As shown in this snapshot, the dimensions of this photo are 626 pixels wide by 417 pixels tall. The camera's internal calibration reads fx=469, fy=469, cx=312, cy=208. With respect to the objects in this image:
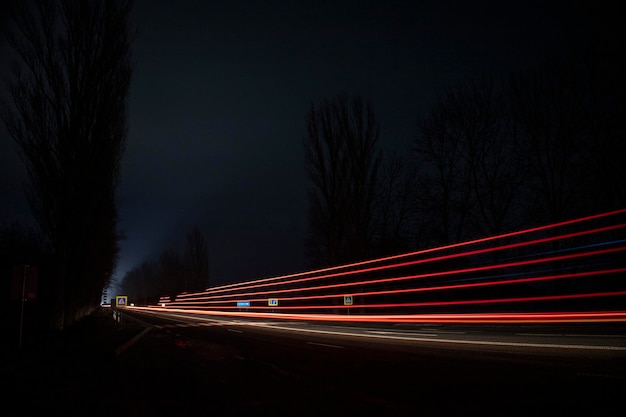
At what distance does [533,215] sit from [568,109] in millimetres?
6712

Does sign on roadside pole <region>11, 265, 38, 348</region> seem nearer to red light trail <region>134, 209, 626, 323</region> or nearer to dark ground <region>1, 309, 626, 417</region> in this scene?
dark ground <region>1, 309, 626, 417</region>

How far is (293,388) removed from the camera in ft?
24.8

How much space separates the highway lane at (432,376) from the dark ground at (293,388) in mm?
20

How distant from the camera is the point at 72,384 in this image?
827 centimetres

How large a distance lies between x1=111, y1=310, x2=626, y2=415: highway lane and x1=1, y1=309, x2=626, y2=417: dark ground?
20 millimetres

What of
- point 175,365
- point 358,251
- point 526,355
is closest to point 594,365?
point 526,355

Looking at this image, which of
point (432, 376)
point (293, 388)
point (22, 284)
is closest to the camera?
point (293, 388)

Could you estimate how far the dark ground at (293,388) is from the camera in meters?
5.86

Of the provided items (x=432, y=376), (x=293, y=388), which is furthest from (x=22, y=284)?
(x=432, y=376)

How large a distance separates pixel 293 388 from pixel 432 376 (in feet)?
7.82

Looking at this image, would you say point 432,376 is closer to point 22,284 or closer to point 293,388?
point 293,388

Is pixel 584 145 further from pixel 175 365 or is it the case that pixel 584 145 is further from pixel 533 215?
pixel 175 365

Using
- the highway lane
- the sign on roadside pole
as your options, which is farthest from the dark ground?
the sign on roadside pole

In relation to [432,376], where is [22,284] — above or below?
above
